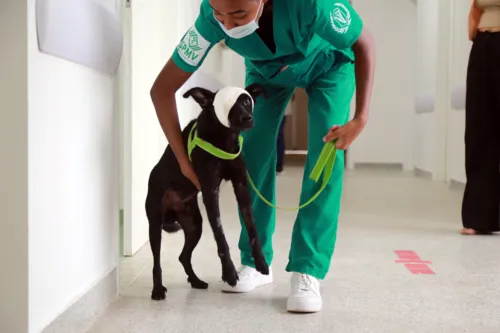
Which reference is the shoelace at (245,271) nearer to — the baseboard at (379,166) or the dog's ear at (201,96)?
the dog's ear at (201,96)

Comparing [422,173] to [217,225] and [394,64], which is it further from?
[217,225]

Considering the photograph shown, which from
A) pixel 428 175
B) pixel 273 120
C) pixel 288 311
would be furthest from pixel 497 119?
pixel 428 175

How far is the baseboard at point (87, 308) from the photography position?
4.19 ft

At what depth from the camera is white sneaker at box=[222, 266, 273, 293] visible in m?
1.73

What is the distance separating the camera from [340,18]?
1.44 m

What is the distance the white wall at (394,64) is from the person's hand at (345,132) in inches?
224

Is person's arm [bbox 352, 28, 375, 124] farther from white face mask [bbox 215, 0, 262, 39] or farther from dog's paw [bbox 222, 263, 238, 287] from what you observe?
dog's paw [bbox 222, 263, 238, 287]

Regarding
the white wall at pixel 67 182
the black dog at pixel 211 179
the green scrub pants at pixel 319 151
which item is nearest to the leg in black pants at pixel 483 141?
the green scrub pants at pixel 319 151

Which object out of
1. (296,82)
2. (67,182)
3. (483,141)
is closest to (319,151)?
(296,82)

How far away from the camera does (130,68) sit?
2.15m
